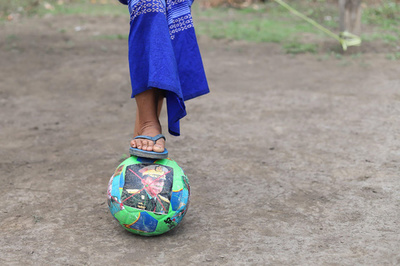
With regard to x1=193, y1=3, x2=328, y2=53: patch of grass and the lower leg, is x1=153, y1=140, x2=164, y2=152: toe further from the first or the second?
x1=193, y1=3, x2=328, y2=53: patch of grass

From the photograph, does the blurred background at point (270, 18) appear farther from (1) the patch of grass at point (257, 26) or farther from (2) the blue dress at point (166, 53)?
(2) the blue dress at point (166, 53)

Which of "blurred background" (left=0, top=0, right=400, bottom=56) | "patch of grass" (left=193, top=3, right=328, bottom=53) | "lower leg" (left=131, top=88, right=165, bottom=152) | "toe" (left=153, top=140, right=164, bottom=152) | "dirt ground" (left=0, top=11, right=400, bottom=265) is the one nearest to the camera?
"dirt ground" (left=0, top=11, right=400, bottom=265)

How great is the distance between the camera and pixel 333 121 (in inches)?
176

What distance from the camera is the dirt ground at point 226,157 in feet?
8.14

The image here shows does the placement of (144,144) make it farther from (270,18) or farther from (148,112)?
(270,18)

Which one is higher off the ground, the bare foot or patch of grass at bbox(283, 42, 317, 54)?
the bare foot

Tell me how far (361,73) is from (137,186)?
3.88m

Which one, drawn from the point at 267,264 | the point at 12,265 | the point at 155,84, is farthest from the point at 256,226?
the point at 12,265

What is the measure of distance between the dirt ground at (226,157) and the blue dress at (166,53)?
0.66 metres

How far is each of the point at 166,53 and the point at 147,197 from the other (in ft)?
2.27

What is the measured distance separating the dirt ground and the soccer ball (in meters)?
0.10

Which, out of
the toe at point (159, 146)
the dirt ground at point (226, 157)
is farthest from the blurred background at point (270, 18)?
the toe at point (159, 146)

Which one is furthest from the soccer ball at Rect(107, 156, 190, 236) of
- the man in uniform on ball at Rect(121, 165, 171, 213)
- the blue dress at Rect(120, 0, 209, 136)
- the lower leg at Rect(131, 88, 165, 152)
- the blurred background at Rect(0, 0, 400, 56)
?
the blurred background at Rect(0, 0, 400, 56)

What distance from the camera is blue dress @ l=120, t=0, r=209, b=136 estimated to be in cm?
259
